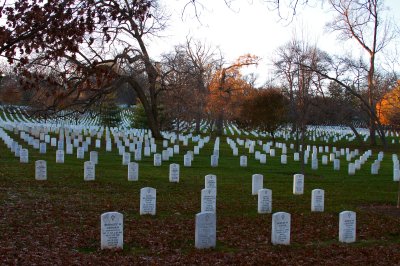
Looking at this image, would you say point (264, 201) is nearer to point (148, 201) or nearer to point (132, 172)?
point (148, 201)

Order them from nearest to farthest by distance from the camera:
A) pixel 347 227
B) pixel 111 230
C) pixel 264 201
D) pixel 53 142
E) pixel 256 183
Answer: pixel 111 230 < pixel 347 227 < pixel 264 201 < pixel 256 183 < pixel 53 142

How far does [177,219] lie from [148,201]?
771mm

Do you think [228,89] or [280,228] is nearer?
[280,228]

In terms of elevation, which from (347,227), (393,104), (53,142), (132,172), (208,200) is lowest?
(347,227)

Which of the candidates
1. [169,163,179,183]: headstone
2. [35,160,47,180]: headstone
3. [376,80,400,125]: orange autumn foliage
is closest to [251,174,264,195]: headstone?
[169,163,179,183]: headstone

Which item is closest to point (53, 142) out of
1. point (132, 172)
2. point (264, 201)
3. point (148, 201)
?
point (132, 172)

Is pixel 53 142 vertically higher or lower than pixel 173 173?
higher

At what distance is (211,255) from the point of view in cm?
847

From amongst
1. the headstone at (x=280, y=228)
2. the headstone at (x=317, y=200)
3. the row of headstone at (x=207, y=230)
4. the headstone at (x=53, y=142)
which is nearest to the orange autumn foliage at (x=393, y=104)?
the headstone at (x=317, y=200)

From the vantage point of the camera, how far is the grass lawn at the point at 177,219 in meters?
8.37

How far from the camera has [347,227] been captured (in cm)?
975

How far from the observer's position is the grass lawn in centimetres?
837

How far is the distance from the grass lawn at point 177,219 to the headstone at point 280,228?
0.21m

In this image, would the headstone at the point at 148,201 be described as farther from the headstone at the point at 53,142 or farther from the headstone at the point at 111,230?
the headstone at the point at 53,142
